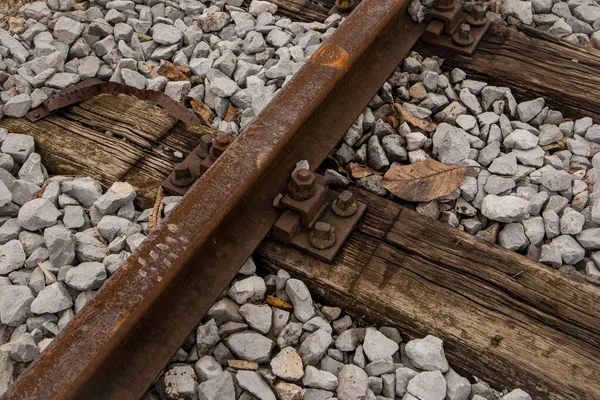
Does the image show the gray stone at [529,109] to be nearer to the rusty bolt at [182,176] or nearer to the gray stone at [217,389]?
the rusty bolt at [182,176]

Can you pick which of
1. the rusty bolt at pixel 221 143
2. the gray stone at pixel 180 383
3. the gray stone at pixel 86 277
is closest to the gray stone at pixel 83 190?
the gray stone at pixel 86 277

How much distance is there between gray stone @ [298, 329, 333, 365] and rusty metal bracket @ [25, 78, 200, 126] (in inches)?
51.4

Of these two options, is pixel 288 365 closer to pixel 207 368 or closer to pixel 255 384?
pixel 255 384

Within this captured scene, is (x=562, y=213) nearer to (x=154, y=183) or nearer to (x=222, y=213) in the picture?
(x=222, y=213)

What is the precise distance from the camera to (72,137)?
3.13m

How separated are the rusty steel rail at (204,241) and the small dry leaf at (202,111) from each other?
1.85ft


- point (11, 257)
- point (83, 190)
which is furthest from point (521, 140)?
point (11, 257)

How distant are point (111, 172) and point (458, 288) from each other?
4.97 feet

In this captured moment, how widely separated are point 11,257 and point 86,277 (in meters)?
0.34

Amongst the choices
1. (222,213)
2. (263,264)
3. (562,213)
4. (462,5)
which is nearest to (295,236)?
(263,264)

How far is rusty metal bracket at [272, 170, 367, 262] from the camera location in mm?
2582

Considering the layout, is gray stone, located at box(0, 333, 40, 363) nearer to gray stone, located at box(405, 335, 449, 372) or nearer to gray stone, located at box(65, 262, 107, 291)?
gray stone, located at box(65, 262, 107, 291)

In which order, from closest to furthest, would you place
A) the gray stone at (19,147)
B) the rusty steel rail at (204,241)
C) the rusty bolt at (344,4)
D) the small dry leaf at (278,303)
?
the rusty steel rail at (204,241) < the small dry leaf at (278,303) < the gray stone at (19,147) < the rusty bolt at (344,4)

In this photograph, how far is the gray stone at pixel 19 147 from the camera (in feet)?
9.87
